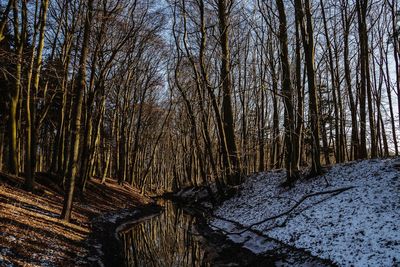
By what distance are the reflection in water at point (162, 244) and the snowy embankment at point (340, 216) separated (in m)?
1.68

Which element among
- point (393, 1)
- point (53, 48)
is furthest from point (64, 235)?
point (393, 1)

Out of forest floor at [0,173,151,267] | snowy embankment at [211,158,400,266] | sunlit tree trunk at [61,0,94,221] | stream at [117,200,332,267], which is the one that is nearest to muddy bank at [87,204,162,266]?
forest floor at [0,173,151,267]

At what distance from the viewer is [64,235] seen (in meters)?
10.1

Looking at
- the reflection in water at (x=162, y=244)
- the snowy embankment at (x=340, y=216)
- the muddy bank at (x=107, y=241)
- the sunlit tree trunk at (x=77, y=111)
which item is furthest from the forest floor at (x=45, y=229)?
the snowy embankment at (x=340, y=216)

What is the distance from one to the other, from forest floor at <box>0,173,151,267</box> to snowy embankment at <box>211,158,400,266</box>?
517 cm

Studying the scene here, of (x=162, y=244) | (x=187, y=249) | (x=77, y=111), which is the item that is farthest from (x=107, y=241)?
(x=77, y=111)

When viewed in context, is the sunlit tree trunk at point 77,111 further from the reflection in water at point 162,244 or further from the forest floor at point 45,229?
the reflection in water at point 162,244

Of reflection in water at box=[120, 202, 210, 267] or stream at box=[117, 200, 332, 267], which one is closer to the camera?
stream at box=[117, 200, 332, 267]

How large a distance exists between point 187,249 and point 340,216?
203 inches

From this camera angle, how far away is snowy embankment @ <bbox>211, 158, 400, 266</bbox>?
Answer: 7.91m

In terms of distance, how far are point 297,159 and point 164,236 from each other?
7076 mm

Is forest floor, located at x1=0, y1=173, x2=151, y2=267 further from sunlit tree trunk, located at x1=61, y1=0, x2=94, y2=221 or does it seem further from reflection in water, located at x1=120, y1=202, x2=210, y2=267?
reflection in water, located at x1=120, y1=202, x2=210, y2=267

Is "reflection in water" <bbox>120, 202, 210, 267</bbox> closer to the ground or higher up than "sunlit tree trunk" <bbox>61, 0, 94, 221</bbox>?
closer to the ground

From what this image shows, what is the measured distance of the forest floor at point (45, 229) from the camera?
7.64 metres
